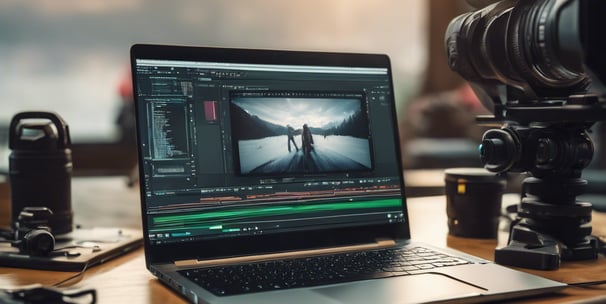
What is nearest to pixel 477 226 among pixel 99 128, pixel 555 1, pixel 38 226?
pixel 555 1

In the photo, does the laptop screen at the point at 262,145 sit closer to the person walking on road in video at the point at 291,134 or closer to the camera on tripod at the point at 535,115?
the person walking on road in video at the point at 291,134

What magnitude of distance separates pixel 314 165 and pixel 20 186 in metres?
0.47

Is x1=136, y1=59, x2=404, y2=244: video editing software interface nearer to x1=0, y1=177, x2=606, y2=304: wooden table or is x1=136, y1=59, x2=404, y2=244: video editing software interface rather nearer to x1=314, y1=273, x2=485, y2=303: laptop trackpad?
x1=0, y1=177, x2=606, y2=304: wooden table

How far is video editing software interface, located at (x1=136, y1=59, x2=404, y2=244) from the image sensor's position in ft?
3.16

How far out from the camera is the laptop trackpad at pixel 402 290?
0.79m

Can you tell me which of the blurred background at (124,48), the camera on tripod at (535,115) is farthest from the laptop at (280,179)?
the blurred background at (124,48)

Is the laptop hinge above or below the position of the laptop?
below

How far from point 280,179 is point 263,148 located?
2.1 inches

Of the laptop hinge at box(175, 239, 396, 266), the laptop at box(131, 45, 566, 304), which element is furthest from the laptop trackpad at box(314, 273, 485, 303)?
the laptop hinge at box(175, 239, 396, 266)

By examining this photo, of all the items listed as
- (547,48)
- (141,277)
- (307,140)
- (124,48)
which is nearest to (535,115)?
(547,48)

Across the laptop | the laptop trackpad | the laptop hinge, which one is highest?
the laptop

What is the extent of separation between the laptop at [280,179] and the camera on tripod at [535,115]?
0.13 metres

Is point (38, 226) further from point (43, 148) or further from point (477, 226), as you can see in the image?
point (477, 226)

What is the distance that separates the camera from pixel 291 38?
4.81m
